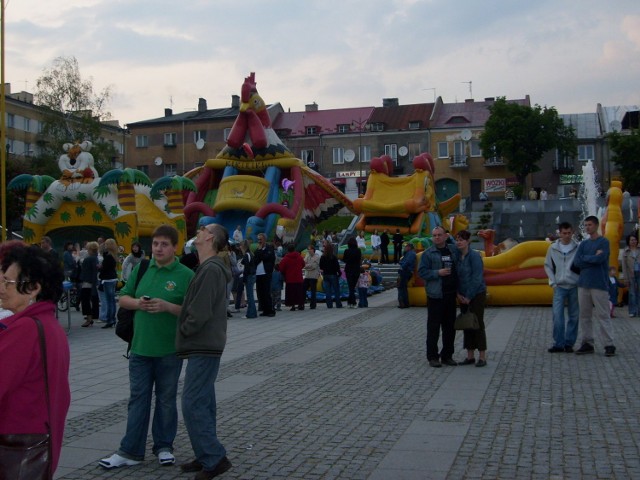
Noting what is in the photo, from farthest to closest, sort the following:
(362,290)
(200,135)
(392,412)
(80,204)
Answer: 1. (200,135)
2. (80,204)
3. (362,290)
4. (392,412)

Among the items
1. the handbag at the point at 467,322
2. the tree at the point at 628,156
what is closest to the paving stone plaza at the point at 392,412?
the handbag at the point at 467,322

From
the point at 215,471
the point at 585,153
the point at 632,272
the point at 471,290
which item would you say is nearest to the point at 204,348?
the point at 215,471

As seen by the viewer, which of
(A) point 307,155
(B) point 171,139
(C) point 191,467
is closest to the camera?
(C) point 191,467

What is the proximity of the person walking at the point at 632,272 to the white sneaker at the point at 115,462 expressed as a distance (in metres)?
12.4

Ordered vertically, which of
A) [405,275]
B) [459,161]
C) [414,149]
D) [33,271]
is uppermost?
[414,149]

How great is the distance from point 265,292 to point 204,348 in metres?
11.7

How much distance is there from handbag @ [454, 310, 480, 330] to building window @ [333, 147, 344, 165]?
60.2 metres

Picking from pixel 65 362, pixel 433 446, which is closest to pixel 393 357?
pixel 433 446

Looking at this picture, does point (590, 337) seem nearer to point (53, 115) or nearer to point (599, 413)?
point (599, 413)

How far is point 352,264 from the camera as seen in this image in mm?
18969

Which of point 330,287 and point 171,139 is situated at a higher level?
point 171,139

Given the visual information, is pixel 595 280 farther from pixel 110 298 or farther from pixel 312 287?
pixel 312 287

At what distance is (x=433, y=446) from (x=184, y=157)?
226 feet

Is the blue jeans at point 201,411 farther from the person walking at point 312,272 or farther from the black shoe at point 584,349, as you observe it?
the person walking at point 312,272
